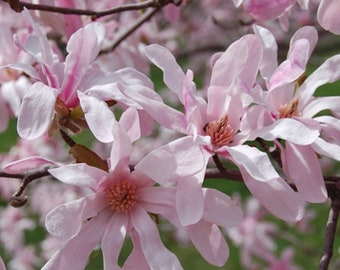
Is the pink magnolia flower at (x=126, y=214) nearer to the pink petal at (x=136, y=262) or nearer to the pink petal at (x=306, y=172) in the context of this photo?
the pink petal at (x=136, y=262)

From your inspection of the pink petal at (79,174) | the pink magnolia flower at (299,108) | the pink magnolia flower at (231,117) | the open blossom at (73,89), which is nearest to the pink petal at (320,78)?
the pink magnolia flower at (299,108)

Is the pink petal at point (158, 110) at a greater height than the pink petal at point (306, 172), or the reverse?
the pink petal at point (158, 110)

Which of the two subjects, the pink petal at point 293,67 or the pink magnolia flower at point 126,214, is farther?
the pink petal at point 293,67

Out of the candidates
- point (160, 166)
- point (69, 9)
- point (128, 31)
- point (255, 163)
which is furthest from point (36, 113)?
point (128, 31)

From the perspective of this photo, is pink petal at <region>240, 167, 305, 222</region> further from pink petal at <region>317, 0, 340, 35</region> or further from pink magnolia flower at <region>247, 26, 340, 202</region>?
pink petal at <region>317, 0, 340, 35</region>

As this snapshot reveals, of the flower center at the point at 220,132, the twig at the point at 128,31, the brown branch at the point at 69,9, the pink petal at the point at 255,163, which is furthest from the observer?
the twig at the point at 128,31

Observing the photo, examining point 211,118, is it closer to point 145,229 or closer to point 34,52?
point 145,229

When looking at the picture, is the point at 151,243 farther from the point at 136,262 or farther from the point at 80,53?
the point at 80,53
